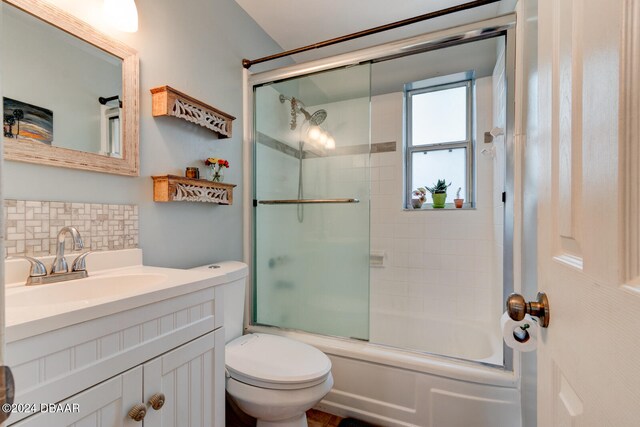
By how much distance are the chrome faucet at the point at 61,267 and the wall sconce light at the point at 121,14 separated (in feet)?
2.64

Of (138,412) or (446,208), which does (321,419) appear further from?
(446,208)

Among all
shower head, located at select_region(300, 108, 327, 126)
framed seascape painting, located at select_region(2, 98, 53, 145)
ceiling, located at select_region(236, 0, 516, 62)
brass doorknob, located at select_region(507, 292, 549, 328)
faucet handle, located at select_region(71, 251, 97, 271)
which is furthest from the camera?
shower head, located at select_region(300, 108, 327, 126)

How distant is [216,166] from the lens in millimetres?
1664

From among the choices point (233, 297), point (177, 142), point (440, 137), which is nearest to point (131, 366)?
point (233, 297)

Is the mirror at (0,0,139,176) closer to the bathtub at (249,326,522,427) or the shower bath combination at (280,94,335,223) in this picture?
the shower bath combination at (280,94,335,223)

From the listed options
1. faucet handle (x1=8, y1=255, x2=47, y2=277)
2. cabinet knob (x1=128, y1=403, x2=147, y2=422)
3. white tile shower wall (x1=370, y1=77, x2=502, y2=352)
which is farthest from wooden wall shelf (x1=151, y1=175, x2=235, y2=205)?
white tile shower wall (x1=370, y1=77, x2=502, y2=352)

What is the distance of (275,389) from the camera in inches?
46.9

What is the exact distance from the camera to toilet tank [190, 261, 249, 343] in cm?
147

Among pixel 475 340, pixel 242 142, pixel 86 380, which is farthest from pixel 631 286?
pixel 475 340

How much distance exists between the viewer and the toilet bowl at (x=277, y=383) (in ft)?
3.89

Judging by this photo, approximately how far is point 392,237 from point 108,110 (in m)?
2.10

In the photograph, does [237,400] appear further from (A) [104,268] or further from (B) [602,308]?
(B) [602,308]

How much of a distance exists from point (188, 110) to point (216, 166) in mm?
339

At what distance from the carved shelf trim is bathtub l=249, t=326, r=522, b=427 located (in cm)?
135
